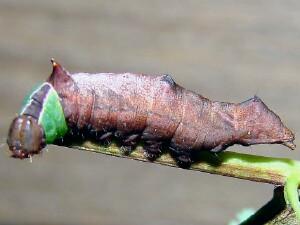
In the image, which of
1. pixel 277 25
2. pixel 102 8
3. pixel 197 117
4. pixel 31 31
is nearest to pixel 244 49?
pixel 277 25

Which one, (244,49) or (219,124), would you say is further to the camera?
(244,49)

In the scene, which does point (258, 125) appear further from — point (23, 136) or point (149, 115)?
point (23, 136)

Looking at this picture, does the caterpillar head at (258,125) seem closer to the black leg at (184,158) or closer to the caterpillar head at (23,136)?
the black leg at (184,158)

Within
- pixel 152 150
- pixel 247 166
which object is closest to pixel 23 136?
pixel 152 150

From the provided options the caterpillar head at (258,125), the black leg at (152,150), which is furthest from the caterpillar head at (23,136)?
the caterpillar head at (258,125)

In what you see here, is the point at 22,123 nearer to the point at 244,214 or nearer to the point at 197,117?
the point at 197,117

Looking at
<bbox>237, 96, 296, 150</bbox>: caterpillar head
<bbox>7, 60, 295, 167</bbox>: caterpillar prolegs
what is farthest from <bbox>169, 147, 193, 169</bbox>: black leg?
<bbox>237, 96, 296, 150</bbox>: caterpillar head

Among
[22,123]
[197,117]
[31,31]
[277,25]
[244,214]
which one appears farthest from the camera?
[31,31]
